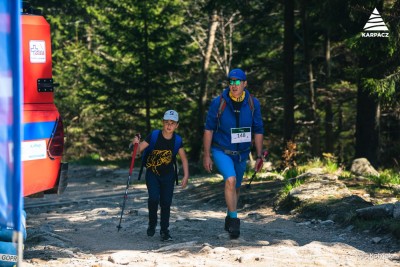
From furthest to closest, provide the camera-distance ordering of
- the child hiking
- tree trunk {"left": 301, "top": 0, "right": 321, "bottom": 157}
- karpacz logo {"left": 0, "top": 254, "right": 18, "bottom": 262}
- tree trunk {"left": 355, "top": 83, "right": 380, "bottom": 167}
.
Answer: tree trunk {"left": 301, "top": 0, "right": 321, "bottom": 157}
tree trunk {"left": 355, "top": 83, "right": 380, "bottom": 167}
the child hiking
karpacz logo {"left": 0, "top": 254, "right": 18, "bottom": 262}

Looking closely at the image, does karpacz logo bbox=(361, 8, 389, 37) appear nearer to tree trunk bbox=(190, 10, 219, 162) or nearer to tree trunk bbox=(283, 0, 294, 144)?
tree trunk bbox=(283, 0, 294, 144)

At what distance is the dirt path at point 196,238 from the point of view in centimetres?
802

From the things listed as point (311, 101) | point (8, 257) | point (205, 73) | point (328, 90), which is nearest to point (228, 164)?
point (8, 257)

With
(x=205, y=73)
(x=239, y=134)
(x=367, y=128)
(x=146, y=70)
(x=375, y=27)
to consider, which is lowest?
(x=367, y=128)

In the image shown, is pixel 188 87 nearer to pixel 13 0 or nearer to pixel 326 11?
pixel 326 11

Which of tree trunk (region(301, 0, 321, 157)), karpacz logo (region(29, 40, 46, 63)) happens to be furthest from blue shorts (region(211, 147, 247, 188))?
tree trunk (region(301, 0, 321, 157))

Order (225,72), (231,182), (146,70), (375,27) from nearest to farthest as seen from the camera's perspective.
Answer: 1. (231,182)
2. (375,27)
3. (146,70)
4. (225,72)

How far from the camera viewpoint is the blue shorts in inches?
378

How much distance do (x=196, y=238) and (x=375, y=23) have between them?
6.65 meters

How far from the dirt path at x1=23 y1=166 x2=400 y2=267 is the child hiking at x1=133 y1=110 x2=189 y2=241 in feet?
1.22

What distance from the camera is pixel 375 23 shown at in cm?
1441

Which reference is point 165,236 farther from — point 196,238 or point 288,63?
point 288,63

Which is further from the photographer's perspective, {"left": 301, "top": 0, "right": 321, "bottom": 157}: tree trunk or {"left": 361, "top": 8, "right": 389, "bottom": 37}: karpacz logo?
{"left": 301, "top": 0, "right": 321, "bottom": 157}: tree trunk

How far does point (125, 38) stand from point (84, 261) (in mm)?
20999
